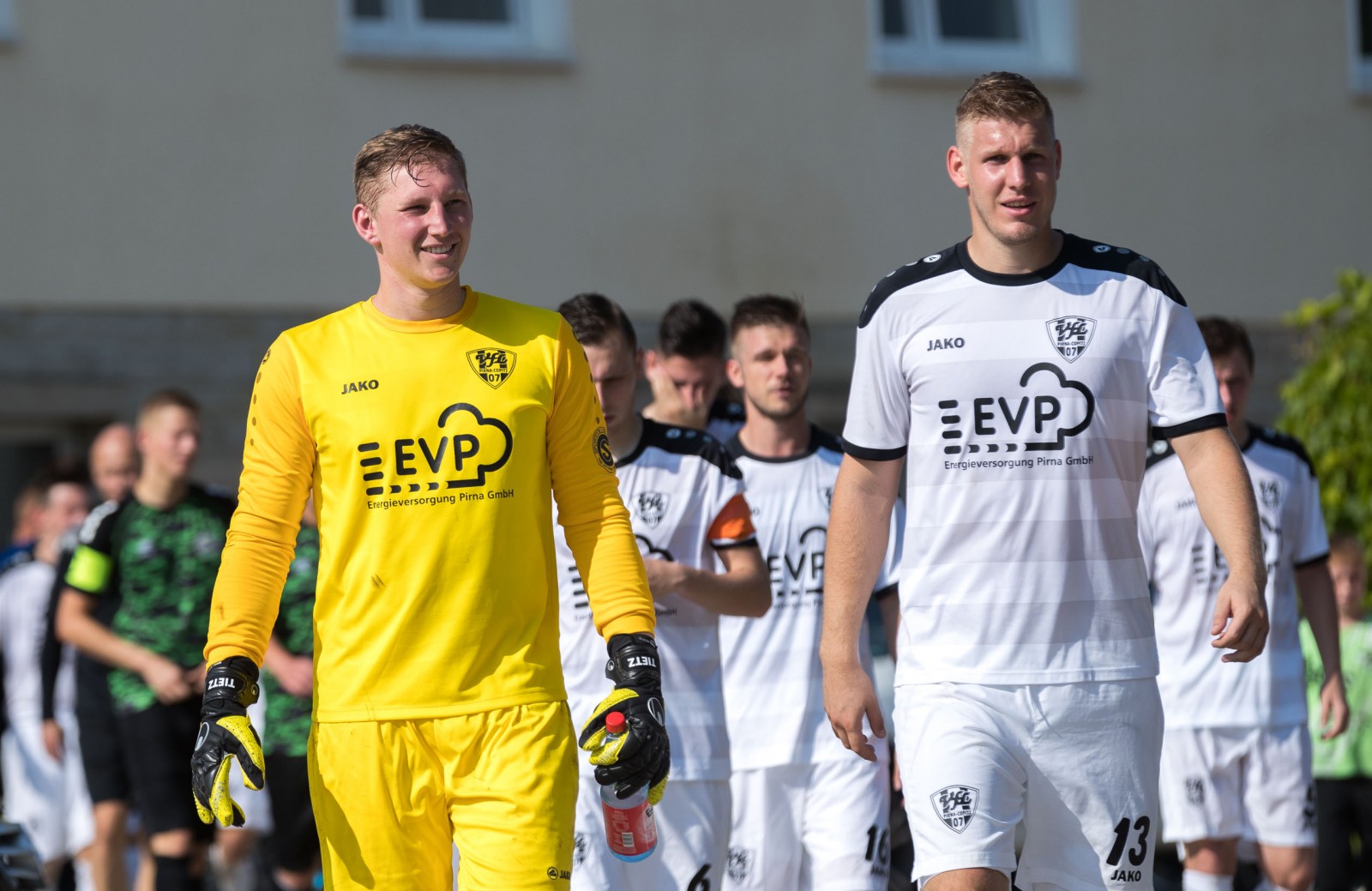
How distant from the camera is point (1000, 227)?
16.6 feet

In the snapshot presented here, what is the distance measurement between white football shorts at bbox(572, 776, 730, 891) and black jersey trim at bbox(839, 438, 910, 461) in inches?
67.2

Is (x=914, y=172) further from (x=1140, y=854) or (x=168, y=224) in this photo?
(x=1140, y=854)

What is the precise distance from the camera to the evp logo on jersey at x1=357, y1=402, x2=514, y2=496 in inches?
185

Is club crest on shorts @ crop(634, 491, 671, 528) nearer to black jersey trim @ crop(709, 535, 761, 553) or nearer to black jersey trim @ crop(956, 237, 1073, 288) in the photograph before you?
black jersey trim @ crop(709, 535, 761, 553)

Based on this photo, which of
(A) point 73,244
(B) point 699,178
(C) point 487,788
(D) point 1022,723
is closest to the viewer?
(C) point 487,788

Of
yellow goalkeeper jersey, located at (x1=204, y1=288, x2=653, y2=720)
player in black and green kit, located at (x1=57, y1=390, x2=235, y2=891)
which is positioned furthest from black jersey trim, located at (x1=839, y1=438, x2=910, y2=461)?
player in black and green kit, located at (x1=57, y1=390, x2=235, y2=891)

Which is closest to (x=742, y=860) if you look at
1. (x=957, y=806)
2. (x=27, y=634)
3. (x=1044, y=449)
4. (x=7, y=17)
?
(x=957, y=806)

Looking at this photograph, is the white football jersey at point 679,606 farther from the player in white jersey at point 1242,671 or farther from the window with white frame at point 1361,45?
the window with white frame at point 1361,45

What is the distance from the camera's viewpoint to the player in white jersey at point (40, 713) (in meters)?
10.4

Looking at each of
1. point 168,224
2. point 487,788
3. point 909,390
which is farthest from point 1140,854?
point 168,224

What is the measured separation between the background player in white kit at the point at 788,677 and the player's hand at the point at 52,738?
4283 mm

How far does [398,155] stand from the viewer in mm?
4840

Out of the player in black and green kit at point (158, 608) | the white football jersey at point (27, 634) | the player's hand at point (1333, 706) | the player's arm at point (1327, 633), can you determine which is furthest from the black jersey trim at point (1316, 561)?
the white football jersey at point (27, 634)

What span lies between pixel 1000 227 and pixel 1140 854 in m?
1.62
